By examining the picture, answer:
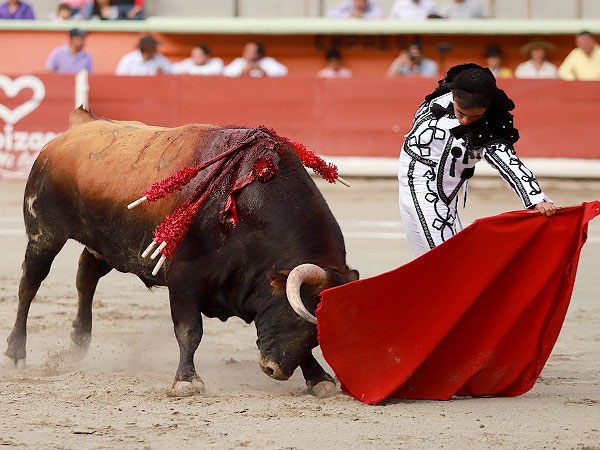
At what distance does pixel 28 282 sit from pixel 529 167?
6.79 metres

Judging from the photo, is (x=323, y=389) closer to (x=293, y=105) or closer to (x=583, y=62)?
(x=293, y=105)

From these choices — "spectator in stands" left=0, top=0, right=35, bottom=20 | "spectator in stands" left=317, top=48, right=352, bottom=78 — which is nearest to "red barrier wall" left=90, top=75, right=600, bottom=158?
"spectator in stands" left=317, top=48, right=352, bottom=78

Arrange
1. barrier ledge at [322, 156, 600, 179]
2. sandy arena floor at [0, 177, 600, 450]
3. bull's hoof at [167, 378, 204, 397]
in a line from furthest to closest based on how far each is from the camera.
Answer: barrier ledge at [322, 156, 600, 179]
bull's hoof at [167, 378, 204, 397]
sandy arena floor at [0, 177, 600, 450]

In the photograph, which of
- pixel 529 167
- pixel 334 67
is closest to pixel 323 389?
pixel 529 167

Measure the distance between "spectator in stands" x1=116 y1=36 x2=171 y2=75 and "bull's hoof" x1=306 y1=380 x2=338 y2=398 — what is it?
303 inches

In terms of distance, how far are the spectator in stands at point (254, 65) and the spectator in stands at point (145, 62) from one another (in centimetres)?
68

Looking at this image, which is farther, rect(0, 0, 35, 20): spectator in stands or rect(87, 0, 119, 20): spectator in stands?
rect(0, 0, 35, 20): spectator in stands

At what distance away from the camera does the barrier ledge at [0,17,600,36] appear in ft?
38.2

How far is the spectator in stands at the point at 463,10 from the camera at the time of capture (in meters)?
11.9

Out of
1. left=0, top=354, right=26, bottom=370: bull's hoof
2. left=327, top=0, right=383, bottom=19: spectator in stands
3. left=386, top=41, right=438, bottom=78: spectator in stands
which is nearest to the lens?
left=0, top=354, right=26, bottom=370: bull's hoof

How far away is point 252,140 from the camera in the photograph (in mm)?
3871

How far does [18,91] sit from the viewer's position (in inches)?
427

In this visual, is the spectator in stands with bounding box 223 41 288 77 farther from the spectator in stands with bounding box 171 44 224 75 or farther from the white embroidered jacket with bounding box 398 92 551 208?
the white embroidered jacket with bounding box 398 92 551 208

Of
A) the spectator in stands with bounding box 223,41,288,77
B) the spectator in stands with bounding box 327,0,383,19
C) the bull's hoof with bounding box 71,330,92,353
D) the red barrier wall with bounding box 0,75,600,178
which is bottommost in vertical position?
the red barrier wall with bounding box 0,75,600,178
